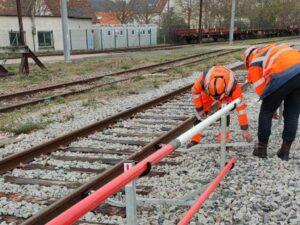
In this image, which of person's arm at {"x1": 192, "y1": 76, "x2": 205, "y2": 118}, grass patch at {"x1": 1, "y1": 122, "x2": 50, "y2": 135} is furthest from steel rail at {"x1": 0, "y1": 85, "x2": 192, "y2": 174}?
person's arm at {"x1": 192, "y1": 76, "x2": 205, "y2": 118}

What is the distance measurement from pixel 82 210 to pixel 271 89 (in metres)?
3.71

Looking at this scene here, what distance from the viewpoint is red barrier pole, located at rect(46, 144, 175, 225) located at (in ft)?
5.74

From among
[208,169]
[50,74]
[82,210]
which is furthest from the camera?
[50,74]

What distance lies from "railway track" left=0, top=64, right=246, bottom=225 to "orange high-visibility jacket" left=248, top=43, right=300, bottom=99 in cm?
155

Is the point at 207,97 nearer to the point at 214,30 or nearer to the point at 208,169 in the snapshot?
the point at 208,169

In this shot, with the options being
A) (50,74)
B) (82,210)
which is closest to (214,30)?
(50,74)

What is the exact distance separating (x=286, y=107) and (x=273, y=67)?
2.24 ft

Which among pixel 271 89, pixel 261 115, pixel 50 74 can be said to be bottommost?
pixel 50 74

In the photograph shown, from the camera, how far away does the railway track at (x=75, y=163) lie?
13.4 ft

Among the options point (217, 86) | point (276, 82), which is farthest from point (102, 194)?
point (217, 86)

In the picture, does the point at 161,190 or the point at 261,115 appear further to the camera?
the point at 261,115

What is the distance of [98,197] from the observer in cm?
196

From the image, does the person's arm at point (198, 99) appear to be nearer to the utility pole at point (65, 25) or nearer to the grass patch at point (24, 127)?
the grass patch at point (24, 127)

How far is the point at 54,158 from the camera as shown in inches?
225
